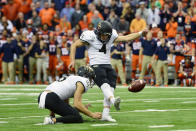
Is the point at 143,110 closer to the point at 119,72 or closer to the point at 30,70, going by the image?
the point at 119,72

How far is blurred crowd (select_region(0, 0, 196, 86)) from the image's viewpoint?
72.3 ft

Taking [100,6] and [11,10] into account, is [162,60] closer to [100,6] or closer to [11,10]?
[100,6]

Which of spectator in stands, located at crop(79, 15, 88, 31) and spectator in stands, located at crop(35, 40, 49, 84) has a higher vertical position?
spectator in stands, located at crop(79, 15, 88, 31)

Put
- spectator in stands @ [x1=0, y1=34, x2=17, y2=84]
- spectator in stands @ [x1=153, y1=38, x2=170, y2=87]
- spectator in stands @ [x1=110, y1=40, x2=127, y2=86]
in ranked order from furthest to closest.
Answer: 1. spectator in stands @ [x1=0, y1=34, x2=17, y2=84]
2. spectator in stands @ [x1=110, y1=40, x2=127, y2=86]
3. spectator in stands @ [x1=153, y1=38, x2=170, y2=87]

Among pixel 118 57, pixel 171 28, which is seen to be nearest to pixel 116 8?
pixel 171 28

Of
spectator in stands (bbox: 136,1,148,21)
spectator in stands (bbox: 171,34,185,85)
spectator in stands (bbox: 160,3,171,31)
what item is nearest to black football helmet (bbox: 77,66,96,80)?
spectator in stands (bbox: 171,34,185,85)

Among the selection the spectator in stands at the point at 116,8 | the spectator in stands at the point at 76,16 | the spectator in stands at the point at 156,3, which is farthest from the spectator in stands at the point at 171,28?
the spectator in stands at the point at 76,16

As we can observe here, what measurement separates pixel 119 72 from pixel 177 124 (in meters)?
13.7

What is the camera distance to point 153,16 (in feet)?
79.5

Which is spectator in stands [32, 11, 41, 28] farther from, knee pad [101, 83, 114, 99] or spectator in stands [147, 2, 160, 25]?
knee pad [101, 83, 114, 99]

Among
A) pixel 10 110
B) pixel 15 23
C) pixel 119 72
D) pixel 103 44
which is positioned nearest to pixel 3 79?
pixel 15 23

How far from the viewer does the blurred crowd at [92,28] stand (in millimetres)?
22031

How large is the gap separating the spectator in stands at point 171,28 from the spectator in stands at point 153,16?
2.79 ft

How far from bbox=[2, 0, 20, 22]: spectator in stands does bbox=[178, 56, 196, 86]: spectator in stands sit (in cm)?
846
